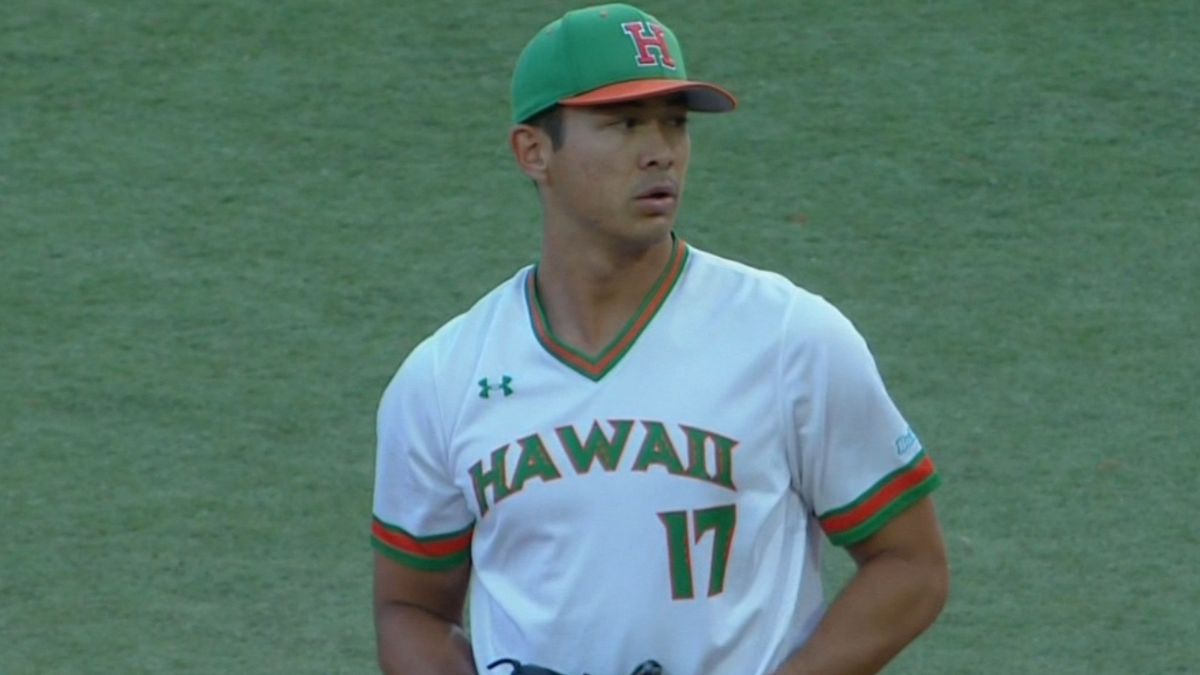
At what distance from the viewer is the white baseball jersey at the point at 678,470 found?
2.31 m

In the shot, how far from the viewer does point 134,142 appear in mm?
6168

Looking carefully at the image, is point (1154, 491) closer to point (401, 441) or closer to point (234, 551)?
point (234, 551)

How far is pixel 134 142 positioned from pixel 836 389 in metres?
4.22

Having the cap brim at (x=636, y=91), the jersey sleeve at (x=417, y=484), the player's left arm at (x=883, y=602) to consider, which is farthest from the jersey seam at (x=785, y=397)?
the jersey sleeve at (x=417, y=484)

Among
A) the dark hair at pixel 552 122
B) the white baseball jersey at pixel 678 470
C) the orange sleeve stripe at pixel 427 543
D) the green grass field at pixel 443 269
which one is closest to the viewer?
the white baseball jersey at pixel 678 470

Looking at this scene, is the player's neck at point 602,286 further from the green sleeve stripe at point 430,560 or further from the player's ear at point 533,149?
the green sleeve stripe at point 430,560

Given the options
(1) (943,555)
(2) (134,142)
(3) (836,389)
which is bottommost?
(2) (134,142)

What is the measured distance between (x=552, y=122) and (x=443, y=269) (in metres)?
3.21

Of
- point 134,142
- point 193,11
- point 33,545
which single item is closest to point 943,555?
point 33,545

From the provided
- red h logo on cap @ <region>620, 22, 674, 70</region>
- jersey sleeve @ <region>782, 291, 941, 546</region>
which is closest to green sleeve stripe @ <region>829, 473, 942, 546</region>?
jersey sleeve @ <region>782, 291, 941, 546</region>

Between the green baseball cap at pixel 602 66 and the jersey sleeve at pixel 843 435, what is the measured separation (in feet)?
0.96

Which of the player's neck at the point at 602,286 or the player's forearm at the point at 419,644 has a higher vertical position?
the player's neck at the point at 602,286

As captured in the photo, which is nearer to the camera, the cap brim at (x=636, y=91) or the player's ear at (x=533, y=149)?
the cap brim at (x=636, y=91)

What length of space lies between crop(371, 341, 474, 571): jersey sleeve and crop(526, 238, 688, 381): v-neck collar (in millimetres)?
136
